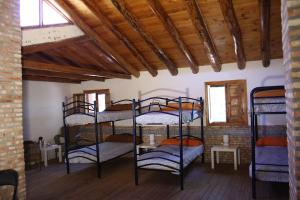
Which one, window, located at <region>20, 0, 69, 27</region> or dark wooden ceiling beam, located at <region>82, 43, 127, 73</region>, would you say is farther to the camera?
dark wooden ceiling beam, located at <region>82, 43, 127, 73</region>

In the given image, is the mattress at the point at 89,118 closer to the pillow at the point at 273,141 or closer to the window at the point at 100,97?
the window at the point at 100,97

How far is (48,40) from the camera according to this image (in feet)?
19.2

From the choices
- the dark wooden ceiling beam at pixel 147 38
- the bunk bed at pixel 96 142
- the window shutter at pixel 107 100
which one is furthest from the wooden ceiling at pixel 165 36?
the window shutter at pixel 107 100

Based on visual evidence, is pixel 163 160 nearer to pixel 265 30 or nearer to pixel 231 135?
pixel 231 135

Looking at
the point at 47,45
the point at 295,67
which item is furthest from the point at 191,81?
the point at 295,67

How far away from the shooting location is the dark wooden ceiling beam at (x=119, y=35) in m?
5.27

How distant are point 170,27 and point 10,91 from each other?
3.21 metres

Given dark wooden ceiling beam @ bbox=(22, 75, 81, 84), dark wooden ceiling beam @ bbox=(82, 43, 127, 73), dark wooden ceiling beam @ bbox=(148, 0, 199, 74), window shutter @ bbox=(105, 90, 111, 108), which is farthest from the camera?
window shutter @ bbox=(105, 90, 111, 108)

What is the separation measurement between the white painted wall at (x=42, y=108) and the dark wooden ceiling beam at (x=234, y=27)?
5827mm

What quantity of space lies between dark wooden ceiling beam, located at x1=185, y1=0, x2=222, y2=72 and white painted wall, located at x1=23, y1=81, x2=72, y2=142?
17.0 feet

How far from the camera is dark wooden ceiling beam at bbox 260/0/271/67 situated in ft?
14.6

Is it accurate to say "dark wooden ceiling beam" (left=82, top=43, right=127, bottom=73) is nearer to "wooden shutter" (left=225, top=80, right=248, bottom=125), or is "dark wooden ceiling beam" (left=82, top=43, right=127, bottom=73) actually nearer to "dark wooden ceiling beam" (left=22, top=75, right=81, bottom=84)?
"dark wooden ceiling beam" (left=22, top=75, right=81, bottom=84)

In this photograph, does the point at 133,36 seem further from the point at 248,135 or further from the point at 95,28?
the point at 248,135

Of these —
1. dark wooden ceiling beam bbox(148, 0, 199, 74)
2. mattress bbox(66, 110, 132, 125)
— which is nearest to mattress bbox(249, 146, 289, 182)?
dark wooden ceiling beam bbox(148, 0, 199, 74)
